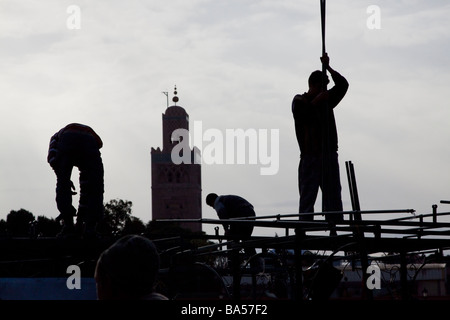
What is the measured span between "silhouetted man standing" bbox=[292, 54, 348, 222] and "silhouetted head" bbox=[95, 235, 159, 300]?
6.37 metres

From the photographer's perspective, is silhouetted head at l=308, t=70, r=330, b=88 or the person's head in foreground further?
silhouetted head at l=308, t=70, r=330, b=88

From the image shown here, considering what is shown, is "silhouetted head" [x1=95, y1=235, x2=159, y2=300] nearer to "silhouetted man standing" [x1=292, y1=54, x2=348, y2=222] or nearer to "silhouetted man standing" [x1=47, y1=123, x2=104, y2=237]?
"silhouetted man standing" [x1=292, y1=54, x2=348, y2=222]

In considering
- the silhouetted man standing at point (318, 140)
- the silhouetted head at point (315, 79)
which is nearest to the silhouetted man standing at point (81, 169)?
the silhouetted man standing at point (318, 140)

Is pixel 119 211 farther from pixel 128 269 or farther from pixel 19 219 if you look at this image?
pixel 128 269

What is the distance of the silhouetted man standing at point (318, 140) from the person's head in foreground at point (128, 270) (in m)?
6.37

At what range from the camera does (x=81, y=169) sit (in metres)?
12.5

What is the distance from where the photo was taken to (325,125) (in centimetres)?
1086

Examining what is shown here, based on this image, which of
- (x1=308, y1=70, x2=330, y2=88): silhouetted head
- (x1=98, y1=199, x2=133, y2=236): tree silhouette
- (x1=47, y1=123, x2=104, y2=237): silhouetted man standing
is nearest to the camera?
(x1=308, y1=70, x2=330, y2=88): silhouetted head

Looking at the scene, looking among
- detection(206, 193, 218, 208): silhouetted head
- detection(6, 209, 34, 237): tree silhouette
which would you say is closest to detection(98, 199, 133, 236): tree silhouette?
detection(6, 209, 34, 237): tree silhouette

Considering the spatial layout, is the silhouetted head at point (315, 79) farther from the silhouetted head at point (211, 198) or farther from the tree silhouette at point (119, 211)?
the tree silhouette at point (119, 211)

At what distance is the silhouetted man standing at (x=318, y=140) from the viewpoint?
10.7 m

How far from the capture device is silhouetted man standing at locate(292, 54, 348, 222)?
10.7 metres
